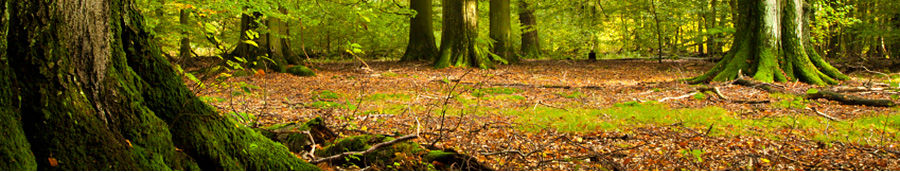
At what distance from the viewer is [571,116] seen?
677 centimetres

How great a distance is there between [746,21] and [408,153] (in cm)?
877

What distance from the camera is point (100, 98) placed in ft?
7.35

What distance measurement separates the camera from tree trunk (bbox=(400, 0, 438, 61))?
1772 cm

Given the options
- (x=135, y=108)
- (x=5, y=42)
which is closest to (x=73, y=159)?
(x=135, y=108)

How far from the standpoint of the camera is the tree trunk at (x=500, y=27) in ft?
59.9

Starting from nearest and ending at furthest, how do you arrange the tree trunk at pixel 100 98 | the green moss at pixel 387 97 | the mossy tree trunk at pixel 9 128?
the mossy tree trunk at pixel 9 128 < the tree trunk at pixel 100 98 < the green moss at pixel 387 97

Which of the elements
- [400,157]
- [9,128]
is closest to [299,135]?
[400,157]

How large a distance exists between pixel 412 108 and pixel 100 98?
5.20 metres

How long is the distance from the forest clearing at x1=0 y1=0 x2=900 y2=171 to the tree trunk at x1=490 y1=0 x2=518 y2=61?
3.41 m

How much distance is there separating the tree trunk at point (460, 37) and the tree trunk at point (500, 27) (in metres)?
3.35

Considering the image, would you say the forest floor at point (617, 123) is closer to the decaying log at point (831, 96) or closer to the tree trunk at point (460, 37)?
the decaying log at point (831, 96)

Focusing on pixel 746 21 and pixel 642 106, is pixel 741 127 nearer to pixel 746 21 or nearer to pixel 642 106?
pixel 642 106

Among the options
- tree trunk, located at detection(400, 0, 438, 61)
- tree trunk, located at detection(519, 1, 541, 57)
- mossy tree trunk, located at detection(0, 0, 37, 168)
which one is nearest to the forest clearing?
mossy tree trunk, located at detection(0, 0, 37, 168)

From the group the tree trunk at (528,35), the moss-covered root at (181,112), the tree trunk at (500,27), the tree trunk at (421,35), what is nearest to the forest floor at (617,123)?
the moss-covered root at (181,112)
